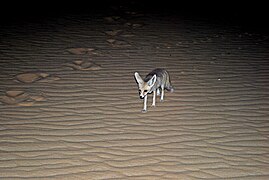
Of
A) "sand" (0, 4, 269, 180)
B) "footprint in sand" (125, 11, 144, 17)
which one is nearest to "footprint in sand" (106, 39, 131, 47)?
"sand" (0, 4, 269, 180)

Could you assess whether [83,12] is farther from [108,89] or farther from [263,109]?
[263,109]

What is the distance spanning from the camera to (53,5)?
524 inches

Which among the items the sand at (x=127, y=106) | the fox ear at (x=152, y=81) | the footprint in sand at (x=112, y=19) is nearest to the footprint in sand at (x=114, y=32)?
the sand at (x=127, y=106)

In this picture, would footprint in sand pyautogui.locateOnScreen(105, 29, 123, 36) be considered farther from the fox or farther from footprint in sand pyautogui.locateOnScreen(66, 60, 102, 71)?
the fox

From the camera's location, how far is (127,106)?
5.98 m

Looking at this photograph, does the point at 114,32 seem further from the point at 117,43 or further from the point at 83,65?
the point at 83,65

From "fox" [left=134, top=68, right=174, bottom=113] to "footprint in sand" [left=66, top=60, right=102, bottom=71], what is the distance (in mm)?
1678

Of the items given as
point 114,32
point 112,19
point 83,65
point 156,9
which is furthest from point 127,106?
point 156,9

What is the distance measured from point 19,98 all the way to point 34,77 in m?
0.93

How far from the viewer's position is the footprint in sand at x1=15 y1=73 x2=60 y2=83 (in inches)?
267

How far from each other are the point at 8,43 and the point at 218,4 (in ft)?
30.4

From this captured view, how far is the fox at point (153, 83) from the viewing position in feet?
17.3

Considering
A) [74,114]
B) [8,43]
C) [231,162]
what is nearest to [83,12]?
[8,43]

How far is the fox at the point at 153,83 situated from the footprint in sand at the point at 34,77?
2.08m
